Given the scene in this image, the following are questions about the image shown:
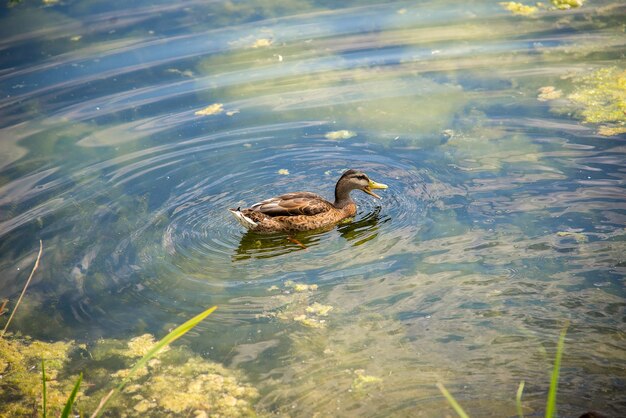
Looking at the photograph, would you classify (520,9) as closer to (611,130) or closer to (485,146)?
(611,130)

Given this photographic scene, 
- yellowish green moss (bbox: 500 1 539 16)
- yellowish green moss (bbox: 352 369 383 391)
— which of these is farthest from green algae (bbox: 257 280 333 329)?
yellowish green moss (bbox: 500 1 539 16)

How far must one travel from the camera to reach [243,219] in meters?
6.70

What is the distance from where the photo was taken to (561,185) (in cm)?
694

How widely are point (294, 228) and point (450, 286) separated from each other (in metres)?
1.76

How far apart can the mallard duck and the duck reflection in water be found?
0.25ft

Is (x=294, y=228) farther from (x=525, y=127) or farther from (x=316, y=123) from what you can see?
(x=525, y=127)

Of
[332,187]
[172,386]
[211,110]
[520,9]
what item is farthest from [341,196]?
[520,9]

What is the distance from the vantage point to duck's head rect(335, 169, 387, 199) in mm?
7039

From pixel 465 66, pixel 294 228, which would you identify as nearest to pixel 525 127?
pixel 465 66

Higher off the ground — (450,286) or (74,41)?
(74,41)

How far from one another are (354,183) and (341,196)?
22 centimetres

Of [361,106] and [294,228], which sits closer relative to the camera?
[294,228]

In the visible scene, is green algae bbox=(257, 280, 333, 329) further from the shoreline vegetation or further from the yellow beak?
the yellow beak

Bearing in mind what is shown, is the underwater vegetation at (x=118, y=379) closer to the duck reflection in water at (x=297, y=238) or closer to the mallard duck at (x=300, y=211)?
the duck reflection in water at (x=297, y=238)
